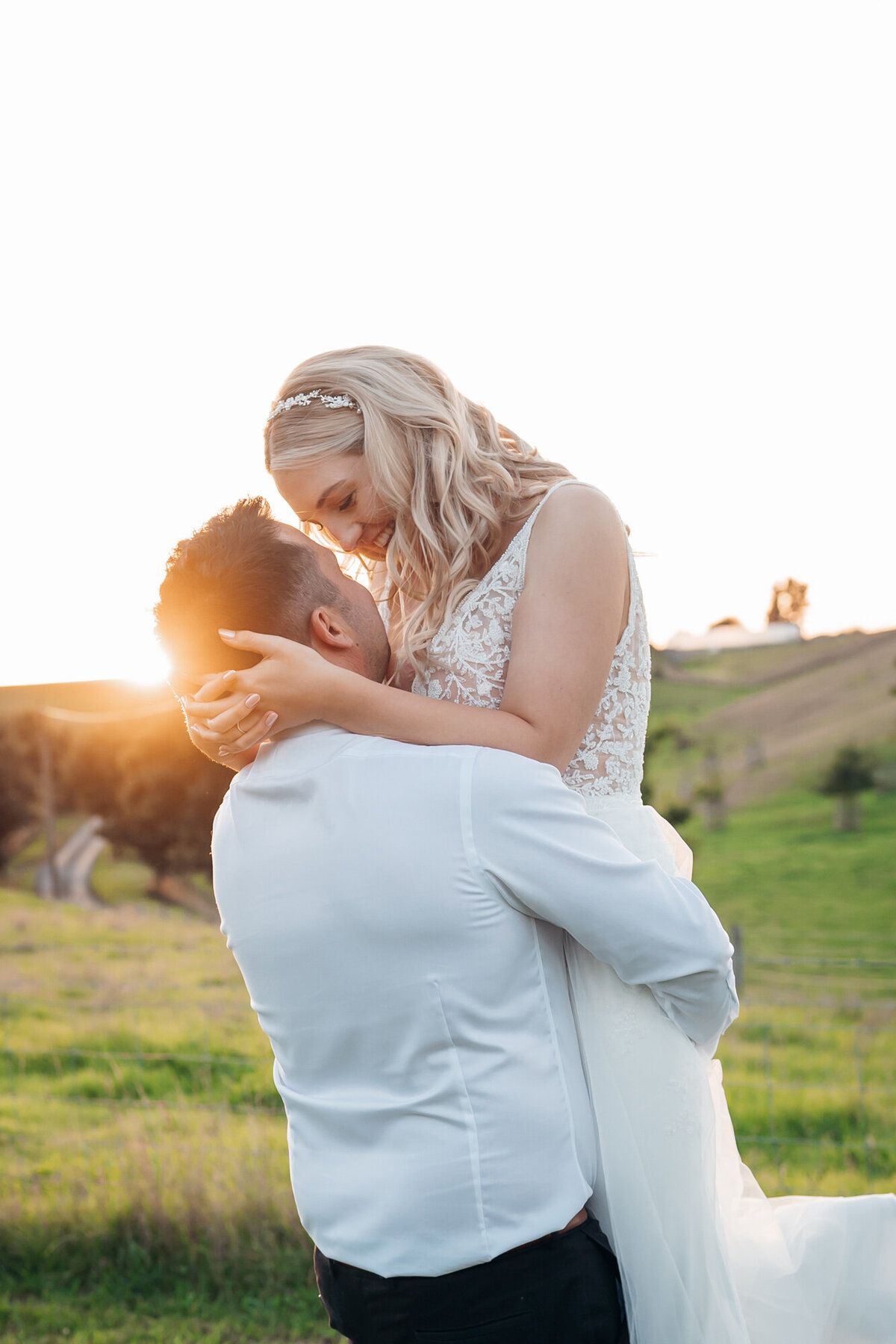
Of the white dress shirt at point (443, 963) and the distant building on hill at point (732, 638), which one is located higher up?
the white dress shirt at point (443, 963)

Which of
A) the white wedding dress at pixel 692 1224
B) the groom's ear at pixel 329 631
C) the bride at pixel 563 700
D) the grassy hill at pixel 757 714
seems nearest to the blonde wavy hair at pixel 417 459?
the bride at pixel 563 700

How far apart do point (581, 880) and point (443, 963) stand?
0.69 ft

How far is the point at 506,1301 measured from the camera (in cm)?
141

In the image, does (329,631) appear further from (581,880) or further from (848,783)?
(848,783)

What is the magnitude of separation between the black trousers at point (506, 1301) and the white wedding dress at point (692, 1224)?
0.27 feet

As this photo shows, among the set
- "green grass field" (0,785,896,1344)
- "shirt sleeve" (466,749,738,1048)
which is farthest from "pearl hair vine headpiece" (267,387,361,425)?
"green grass field" (0,785,896,1344)

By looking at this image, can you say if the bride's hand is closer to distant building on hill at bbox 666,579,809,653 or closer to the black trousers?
the black trousers

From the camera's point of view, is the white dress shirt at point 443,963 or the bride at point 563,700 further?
the bride at point 563,700

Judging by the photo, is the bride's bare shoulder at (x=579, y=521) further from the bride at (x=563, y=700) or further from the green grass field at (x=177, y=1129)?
the green grass field at (x=177, y=1129)

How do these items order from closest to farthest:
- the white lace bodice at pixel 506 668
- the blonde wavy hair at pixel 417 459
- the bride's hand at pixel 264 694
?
the bride's hand at pixel 264 694 → the white lace bodice at pixel 506 668 → the blonde wavy hair at pixel 417 459

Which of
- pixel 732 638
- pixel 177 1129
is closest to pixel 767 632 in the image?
pixel 732 638

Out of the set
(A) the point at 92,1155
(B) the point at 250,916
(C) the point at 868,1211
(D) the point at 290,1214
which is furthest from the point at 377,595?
(A) the point at 92,1155

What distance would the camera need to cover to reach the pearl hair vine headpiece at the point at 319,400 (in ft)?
6.81

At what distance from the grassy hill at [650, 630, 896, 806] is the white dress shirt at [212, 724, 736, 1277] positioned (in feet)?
40.9
